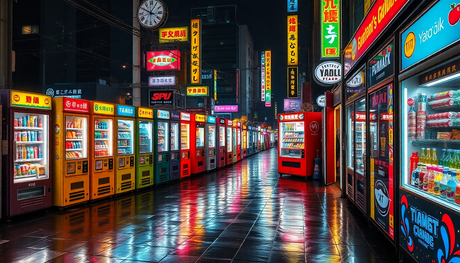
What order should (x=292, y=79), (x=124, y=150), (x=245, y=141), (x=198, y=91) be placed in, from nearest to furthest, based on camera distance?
Answer: (x=124, y=150) < (x=292, y=79) < (x=198, y=91) < (x=245, y=141)

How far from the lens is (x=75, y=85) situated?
28.6 meters

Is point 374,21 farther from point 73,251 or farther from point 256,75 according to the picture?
point 256,75

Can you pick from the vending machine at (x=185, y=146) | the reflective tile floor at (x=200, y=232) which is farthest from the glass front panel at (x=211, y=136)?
the reflective tile floor at (x=200, y=232)

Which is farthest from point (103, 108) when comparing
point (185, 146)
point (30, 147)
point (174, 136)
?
point (185, 146)

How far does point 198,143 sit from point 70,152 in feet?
23.5

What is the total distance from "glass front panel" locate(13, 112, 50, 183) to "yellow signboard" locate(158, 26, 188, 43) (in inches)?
526

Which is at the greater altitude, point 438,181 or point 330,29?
point 330,29

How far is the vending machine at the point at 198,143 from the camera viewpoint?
14.1 m

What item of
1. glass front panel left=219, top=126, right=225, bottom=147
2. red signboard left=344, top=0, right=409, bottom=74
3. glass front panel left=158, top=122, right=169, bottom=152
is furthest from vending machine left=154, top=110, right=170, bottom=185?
red signboard left=344, top=0, right=409, bottom=74

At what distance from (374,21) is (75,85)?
2835 cm

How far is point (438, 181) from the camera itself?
3453 millimetres

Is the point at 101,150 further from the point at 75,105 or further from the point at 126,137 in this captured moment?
the point at 75,105

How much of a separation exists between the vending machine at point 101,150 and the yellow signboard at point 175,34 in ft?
38.6

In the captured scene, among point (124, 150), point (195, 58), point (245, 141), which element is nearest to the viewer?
point (124, 150)
